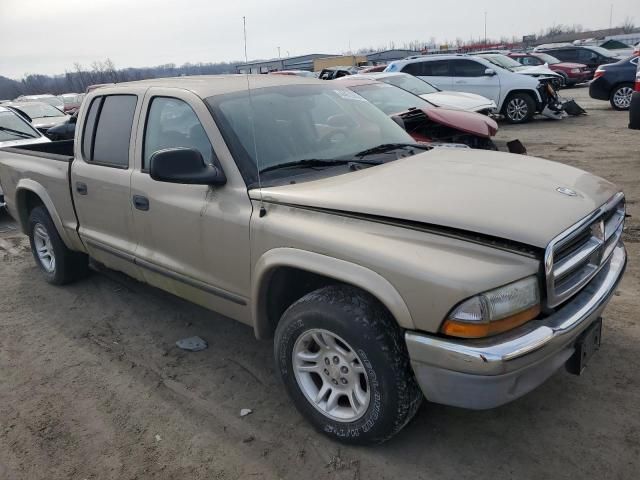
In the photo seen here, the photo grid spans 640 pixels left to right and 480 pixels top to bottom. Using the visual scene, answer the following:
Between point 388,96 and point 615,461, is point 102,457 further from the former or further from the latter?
point 388,96

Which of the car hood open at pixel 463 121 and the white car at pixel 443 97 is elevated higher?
the white car at pixel 443 97

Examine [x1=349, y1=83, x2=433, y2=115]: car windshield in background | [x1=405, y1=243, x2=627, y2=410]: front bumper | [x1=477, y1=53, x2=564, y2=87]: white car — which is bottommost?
[x1=405, y1=243, x2=627, y2=410]: front bumper

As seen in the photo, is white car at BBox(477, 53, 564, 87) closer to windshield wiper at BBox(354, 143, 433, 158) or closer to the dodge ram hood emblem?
windshield wiper at BBox(354, 143, 433, 158)

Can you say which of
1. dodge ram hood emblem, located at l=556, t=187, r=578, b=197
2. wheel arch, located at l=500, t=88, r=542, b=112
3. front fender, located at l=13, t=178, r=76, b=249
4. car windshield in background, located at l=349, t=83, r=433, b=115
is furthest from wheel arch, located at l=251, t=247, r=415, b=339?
wheel arch, located at l=500, t=88, r=542, b=112

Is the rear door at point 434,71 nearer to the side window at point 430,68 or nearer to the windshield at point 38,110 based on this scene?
the side window at point 430,68

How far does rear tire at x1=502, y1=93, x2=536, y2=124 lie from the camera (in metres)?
13.9

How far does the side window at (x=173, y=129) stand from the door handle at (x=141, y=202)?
0.69ft

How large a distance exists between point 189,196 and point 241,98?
71cm

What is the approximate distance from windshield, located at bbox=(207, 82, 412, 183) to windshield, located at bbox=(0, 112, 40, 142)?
6605mm

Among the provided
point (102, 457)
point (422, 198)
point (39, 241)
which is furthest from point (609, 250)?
point (39, 241)

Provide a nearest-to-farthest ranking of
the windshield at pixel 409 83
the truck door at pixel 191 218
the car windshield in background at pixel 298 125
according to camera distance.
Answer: the truck door at pixel 191 218 < the car windshield in background at pixel 298 125 < the windshield at pixel 409 83

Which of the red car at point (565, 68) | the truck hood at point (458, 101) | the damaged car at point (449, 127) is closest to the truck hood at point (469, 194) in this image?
the damaged car at point (449, 127)

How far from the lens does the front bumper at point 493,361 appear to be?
2174 mm

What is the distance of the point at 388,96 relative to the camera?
859cm
